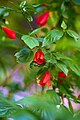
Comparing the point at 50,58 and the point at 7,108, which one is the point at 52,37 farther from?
the point at 7,108

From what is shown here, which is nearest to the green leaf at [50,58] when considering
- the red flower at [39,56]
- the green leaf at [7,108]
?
the red flower at [39,56]

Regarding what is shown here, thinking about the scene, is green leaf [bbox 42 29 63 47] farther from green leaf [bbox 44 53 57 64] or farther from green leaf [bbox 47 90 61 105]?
green leaf [bbox 47 90 61 105]

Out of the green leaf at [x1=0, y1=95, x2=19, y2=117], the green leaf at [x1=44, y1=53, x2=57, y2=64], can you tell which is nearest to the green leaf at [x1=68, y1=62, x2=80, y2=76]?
the green leaf at [x1=44, y1=53, x2=57, y2=64]

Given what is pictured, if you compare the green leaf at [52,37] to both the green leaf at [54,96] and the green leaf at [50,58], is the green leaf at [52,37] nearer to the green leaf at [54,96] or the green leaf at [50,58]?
the green leaf at [50,58]

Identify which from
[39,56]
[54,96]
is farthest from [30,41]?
[54,96]

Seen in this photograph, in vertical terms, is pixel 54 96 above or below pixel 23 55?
below

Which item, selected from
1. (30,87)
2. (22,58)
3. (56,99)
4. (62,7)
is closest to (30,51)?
(22,58)

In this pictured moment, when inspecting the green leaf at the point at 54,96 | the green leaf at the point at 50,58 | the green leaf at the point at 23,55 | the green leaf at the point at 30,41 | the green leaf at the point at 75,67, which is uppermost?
the green leaf at the point at 30,41

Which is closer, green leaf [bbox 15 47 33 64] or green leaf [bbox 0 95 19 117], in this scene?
green leaf [bbox 0 95 19 117]

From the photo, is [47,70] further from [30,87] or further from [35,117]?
[30,87]

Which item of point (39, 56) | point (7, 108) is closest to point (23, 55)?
point (39, 56)

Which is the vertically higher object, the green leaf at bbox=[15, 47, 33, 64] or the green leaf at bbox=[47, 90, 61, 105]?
the green leaf at bbox=[15, 47, 33, 64]

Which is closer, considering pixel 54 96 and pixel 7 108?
pixel 7 108

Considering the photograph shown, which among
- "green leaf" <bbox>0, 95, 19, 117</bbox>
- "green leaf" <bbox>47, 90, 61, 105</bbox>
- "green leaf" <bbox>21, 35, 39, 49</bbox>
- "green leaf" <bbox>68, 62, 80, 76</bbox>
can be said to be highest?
"green leaf" <bbox>21, 35, 39, 49</bbox>
